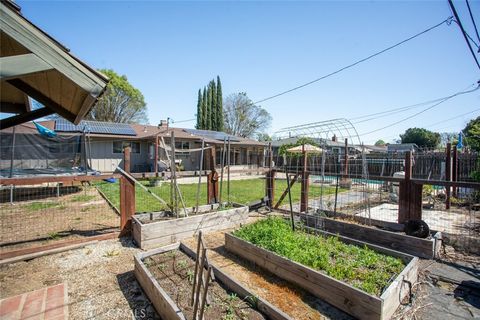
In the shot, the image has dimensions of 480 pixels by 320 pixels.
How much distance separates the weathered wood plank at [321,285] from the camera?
269 centimetres

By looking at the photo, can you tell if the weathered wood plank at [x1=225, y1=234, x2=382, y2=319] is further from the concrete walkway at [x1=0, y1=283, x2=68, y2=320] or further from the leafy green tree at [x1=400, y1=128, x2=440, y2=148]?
the leafy green tree at [x1=400, y1=128, x2=440, y2=148]

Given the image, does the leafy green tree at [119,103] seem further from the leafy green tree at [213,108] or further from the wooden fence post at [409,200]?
the wooden fence post at [409,200]

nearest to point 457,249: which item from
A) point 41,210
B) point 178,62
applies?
point 41,210

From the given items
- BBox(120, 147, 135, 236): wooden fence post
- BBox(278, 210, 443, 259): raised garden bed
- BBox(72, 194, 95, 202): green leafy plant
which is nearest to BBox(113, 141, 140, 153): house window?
BBox(72, 194, 95, 202): green leafy plant

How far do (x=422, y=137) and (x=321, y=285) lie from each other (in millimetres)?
53332

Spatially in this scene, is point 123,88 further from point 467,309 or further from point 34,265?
point 467,309

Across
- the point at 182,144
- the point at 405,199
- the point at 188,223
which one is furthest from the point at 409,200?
the point at 182,144

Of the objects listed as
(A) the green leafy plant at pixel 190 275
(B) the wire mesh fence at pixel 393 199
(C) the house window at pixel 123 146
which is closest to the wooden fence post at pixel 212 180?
(B) the wire mesh fence at pixel 393 199

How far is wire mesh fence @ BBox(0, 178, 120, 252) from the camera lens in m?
5.33

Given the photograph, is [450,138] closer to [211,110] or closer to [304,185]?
[304,185]

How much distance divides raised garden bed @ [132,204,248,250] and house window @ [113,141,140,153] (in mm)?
13536

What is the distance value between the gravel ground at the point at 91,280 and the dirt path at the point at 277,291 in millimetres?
1376

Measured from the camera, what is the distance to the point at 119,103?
31031 millimetres

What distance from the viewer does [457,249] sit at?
4762 millimetres
